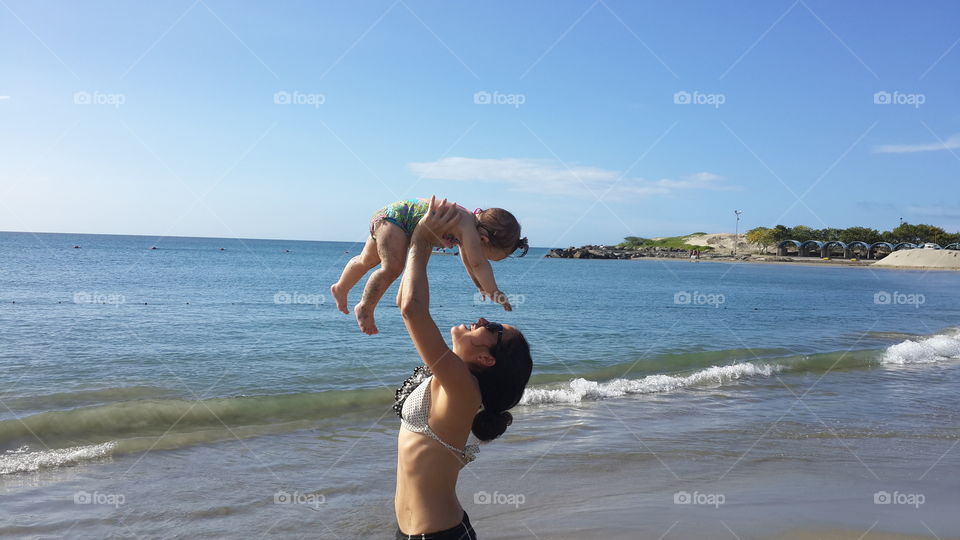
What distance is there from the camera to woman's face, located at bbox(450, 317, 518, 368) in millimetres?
2416

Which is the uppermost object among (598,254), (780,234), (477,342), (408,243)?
(780,234)

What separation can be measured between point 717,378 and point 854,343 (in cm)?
903

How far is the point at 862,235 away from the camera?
120 m

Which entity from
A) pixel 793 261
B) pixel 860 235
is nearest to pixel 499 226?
pixel 793 261

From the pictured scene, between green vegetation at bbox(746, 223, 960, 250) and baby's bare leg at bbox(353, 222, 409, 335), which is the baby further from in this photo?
green vegetation at bbox(746, 223, 960, 250)

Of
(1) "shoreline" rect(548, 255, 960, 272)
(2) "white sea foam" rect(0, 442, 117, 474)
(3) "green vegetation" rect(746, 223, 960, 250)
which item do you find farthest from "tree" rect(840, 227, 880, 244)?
(2) "white sea foam" rect(0, 442, 117, 474)

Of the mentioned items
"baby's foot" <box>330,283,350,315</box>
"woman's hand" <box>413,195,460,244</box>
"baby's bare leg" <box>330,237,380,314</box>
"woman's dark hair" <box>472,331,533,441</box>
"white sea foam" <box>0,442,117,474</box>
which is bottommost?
"white sea foam" <box>0,442,117,474</box>

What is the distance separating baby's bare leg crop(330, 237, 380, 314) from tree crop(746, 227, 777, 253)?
135 m

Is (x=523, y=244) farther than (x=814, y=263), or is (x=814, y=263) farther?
(x=814, y=263)

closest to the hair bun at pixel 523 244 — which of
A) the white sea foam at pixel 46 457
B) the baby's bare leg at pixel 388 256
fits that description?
the baby's bare leg at pixel 388 256

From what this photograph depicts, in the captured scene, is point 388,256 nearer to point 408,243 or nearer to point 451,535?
point 408,243

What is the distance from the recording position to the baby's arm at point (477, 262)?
2.98 m

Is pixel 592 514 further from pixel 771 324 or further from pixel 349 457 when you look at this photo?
pixel 771 324

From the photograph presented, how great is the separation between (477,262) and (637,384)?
372 inches
